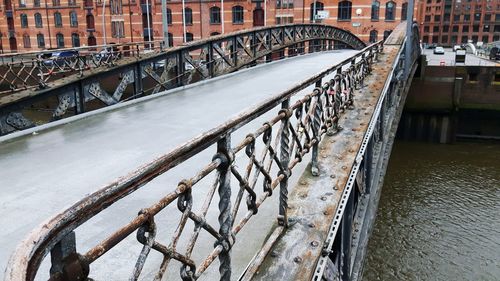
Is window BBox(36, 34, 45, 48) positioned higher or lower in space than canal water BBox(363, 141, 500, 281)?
higher

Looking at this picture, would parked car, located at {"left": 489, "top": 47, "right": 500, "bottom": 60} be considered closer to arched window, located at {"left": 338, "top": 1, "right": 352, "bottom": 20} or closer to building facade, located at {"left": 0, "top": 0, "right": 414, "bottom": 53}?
building facade, located at {"left": 0, "top": 0, "right": 414, "bottom": 53}

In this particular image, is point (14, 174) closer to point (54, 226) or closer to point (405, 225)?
point (54, 226)

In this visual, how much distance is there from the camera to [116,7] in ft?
156

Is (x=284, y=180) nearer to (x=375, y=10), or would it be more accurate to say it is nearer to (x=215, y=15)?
(x=375, y=10)

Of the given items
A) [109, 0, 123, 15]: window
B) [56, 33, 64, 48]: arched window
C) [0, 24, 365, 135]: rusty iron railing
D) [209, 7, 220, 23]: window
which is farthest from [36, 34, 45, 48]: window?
[0, 24, 365, 135]: rusty iron railing

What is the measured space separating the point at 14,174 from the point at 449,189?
49.3ft

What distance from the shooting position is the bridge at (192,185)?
1584mm

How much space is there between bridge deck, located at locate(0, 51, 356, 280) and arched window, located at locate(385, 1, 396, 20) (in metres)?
34.9

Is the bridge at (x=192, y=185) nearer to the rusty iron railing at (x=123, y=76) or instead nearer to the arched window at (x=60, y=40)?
the rusty iron railing at (x=123, y=76)

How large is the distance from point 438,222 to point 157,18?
3975cm

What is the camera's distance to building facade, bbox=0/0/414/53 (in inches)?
1596

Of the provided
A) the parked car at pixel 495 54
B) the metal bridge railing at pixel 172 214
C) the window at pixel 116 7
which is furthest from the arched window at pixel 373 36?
the metal bridge railing at pixel 172 214

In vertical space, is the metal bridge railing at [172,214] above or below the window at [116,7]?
below

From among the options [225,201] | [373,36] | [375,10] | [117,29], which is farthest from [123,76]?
[117,29]
